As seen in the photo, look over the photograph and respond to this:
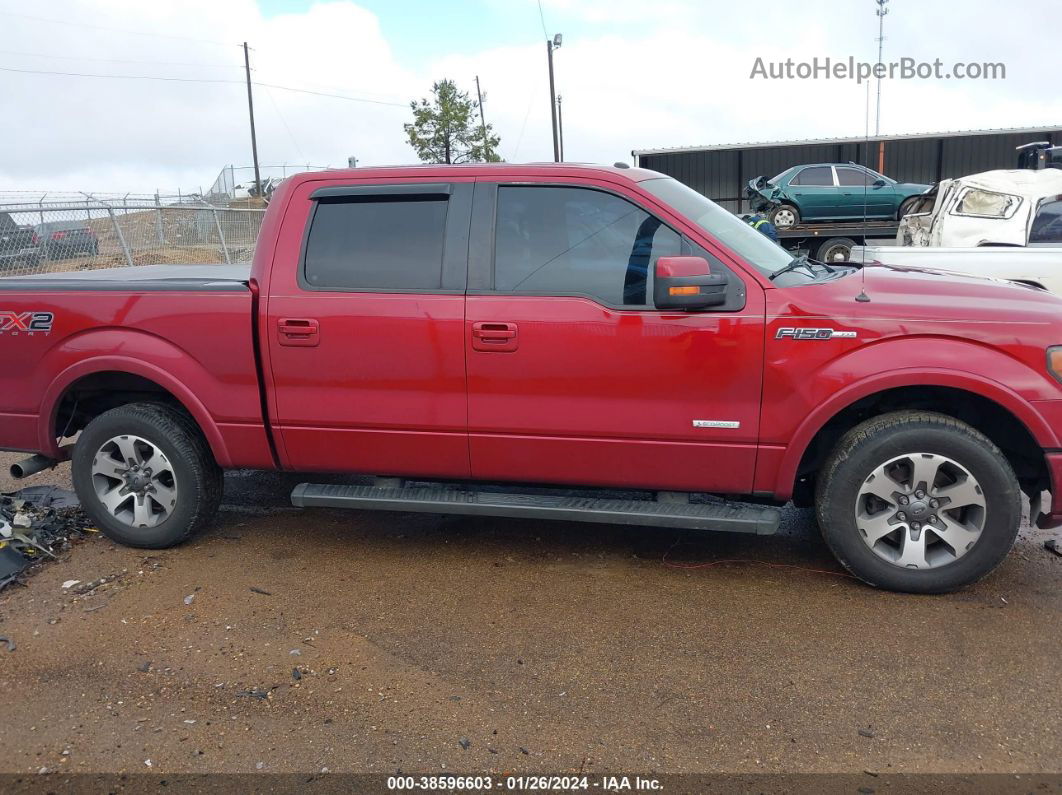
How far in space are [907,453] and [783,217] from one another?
1472 centimetres

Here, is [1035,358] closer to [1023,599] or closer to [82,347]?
[1023,599]

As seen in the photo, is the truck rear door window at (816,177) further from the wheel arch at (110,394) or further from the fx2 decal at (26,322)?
the fx2 decal at (26,322)

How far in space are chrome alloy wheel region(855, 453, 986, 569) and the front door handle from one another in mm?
1720

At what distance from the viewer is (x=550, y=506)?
13.7 feet

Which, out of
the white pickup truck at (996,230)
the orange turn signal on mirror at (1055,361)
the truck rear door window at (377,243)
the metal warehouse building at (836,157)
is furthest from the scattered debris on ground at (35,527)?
the metal warehouse building at (836,157)

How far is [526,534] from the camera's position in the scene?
494 cm

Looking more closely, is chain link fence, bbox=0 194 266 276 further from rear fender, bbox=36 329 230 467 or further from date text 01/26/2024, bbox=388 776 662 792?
date text 01/26/2024, bbox=388 776 662 792

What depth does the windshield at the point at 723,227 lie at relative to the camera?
13.5ft

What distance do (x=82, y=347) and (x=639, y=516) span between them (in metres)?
3.02

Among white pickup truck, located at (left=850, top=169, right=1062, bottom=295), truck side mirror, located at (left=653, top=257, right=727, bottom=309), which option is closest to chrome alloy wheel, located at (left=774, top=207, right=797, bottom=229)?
white pickup truck, located at (left=850, top=169, right=1062, bottom=295)

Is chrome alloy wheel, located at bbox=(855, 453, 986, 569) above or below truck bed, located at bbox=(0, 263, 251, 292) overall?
below

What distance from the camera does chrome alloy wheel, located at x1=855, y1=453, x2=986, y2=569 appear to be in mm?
3832

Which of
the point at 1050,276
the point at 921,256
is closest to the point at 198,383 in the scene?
the point at 921,256

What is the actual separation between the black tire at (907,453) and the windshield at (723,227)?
35.6 inches
